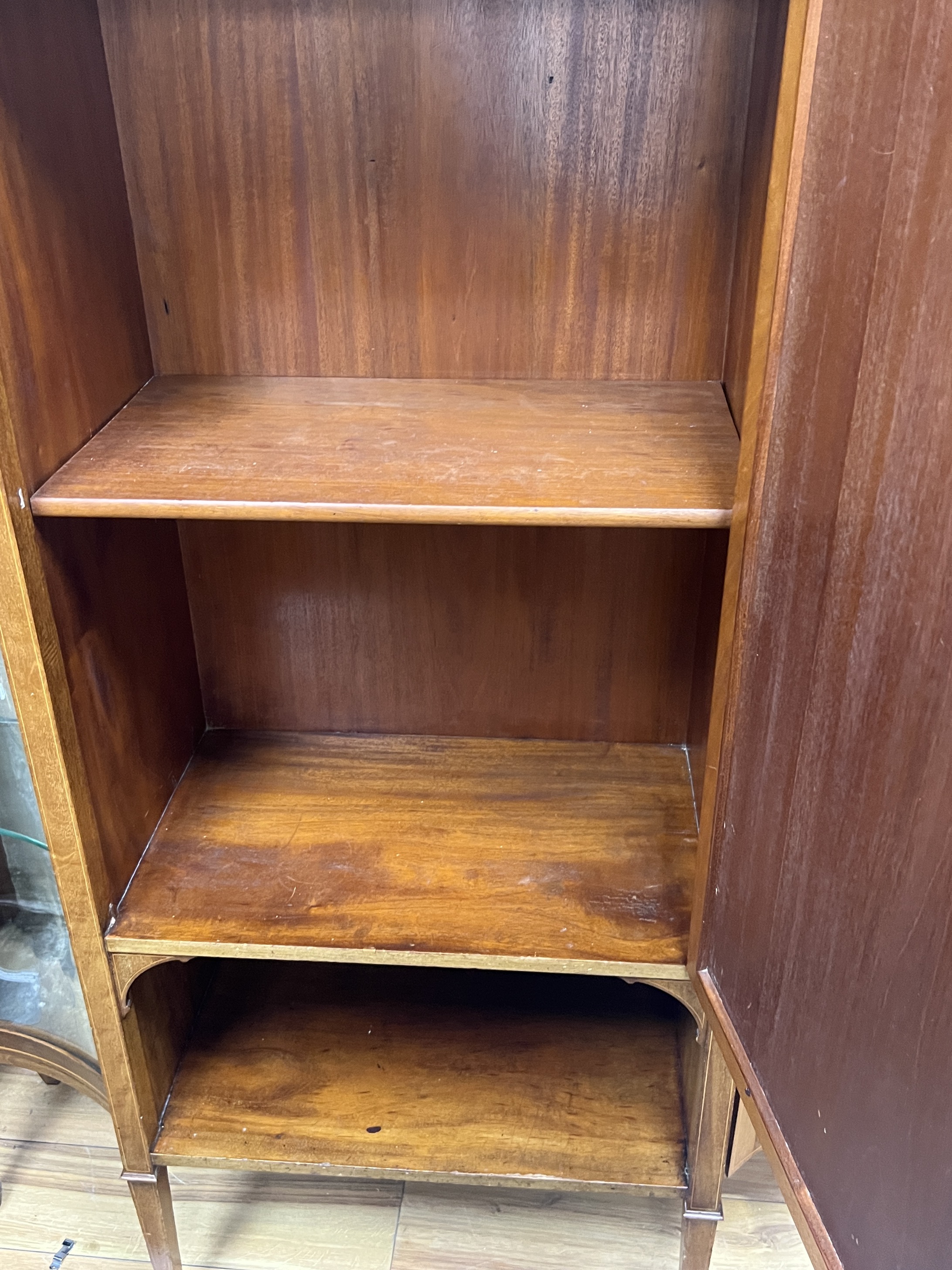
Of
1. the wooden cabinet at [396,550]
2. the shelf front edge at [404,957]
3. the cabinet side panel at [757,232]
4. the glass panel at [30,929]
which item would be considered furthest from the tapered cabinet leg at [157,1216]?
the cabinet side panel at [757,232]

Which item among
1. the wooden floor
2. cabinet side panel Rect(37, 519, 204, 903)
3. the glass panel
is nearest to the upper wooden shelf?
cabinet side panel Rect(37, 519, 204, 903)

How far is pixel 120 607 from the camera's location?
108 cm

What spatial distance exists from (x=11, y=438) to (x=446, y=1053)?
0.90 m

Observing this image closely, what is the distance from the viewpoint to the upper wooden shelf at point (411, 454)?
2.83 ft

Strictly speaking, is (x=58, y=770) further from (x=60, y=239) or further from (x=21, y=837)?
(x=60, y=239)

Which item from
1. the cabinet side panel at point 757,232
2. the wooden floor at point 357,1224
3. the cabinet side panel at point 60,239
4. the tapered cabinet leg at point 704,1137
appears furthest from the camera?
the wooden floor at point 357,1224

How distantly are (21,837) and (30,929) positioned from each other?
6.5 inches

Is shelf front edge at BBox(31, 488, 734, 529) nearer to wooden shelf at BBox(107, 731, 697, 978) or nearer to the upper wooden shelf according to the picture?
the upper wooden shelf

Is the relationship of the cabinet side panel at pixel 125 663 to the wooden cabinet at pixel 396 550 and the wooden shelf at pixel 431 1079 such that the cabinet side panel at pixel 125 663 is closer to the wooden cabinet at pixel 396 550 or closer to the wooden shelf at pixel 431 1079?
the wooden cabinet at pixel 396 550

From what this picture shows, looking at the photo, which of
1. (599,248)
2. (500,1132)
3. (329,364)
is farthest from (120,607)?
(500,1132)

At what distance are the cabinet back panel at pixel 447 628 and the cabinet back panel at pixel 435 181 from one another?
8.1 inches

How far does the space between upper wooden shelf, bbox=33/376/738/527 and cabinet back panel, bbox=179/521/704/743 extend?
0.17 m

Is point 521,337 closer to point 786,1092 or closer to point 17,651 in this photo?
point 17,651

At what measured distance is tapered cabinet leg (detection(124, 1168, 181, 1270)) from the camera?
1224 mm
